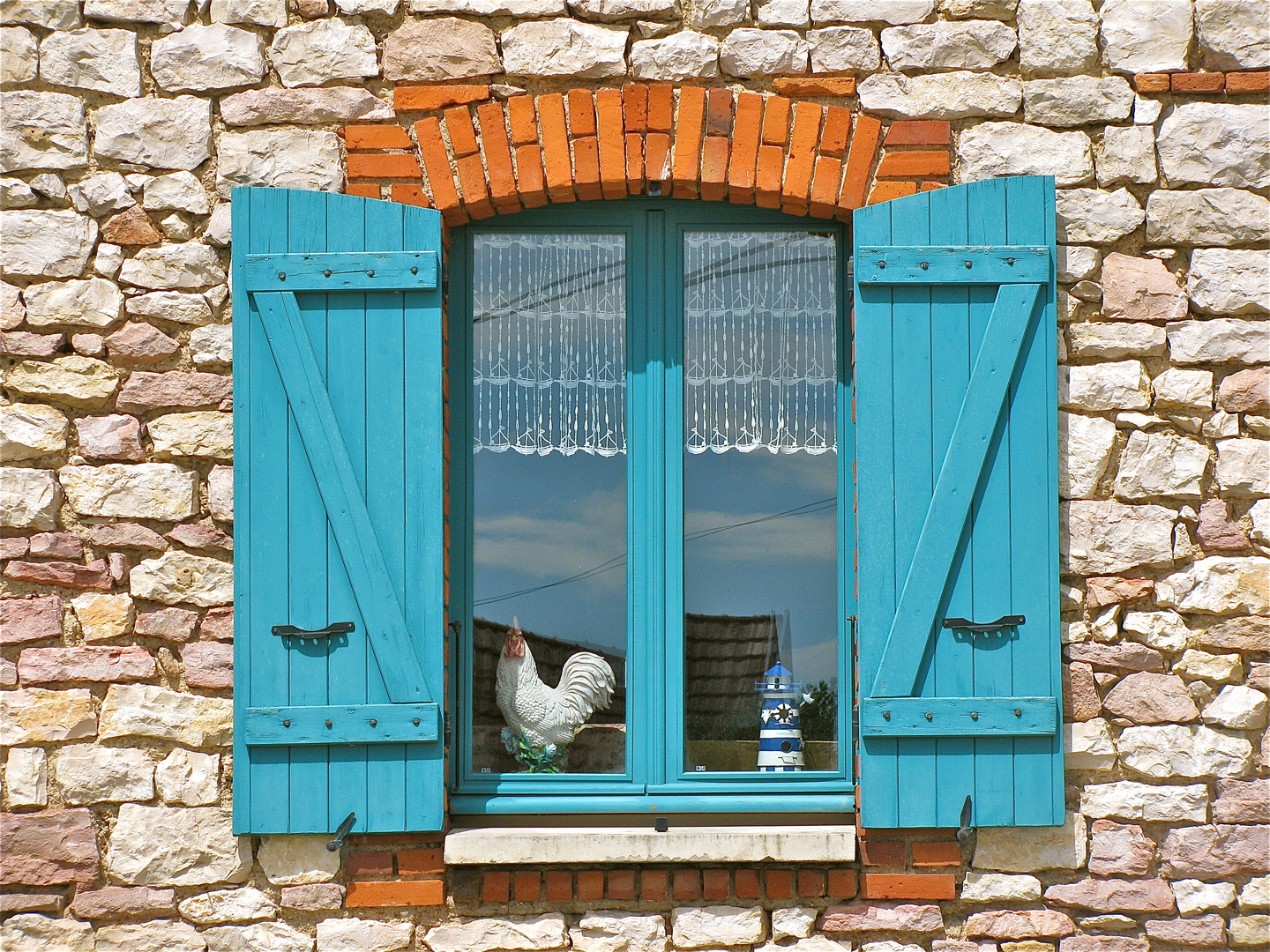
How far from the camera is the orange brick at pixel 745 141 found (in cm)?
316

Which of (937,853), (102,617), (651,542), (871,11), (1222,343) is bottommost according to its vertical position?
(937,853)

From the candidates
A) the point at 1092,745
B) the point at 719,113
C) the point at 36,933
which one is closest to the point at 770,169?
the point at 719,113

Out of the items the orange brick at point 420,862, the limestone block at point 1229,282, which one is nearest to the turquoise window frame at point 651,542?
the orange brick at point 420,862

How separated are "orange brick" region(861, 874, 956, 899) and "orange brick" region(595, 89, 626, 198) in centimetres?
215

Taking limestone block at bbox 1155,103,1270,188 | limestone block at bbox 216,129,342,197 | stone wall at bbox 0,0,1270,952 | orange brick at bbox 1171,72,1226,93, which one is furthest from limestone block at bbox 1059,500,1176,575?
limestone block at bbox 216,129,342,197

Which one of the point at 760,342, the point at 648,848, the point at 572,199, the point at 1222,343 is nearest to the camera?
the point at 648,848

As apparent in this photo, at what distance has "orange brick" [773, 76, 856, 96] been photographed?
3191 millimetres

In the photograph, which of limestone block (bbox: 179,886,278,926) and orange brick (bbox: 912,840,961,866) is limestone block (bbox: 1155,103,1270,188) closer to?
orange brick (bbox: 912,840,961,866)

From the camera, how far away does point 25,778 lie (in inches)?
121

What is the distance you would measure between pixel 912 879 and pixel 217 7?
10.6 feet

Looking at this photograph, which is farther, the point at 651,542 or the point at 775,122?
the point at 651,542

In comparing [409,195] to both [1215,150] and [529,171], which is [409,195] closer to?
[529,171]

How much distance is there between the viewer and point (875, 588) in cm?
308

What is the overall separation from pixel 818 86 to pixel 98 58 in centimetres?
211
